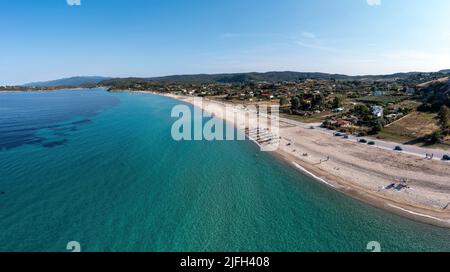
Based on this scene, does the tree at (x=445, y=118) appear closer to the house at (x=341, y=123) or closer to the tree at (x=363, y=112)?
the tree at (x=363, y=112)

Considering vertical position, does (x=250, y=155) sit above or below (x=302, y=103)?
below

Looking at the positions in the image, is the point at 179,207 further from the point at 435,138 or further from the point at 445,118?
the point at 445,118

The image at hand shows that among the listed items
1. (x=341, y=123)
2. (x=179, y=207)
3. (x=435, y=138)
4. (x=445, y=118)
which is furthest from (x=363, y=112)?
(x=179, y=207)

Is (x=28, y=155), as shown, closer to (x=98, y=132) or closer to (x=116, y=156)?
(x=116, y=156)

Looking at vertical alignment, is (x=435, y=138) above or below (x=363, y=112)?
below

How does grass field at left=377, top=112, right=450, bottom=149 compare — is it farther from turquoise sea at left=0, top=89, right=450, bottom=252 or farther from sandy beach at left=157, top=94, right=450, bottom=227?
turquoise sea at left=0, top=89, right=450, bottom=252
